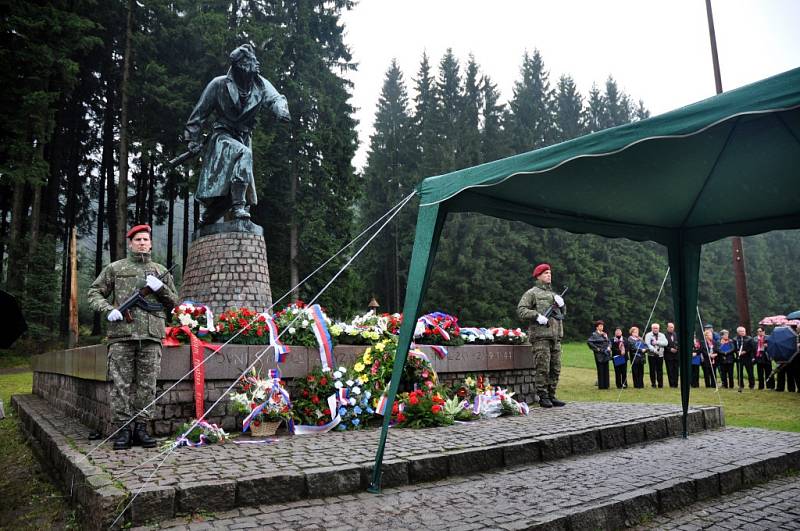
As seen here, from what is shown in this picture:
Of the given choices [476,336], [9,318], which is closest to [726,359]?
[476,336]

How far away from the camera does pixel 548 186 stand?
4.96 meters

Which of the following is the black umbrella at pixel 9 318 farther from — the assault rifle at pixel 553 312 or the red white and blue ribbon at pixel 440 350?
the assault rifle at pixel 553 312

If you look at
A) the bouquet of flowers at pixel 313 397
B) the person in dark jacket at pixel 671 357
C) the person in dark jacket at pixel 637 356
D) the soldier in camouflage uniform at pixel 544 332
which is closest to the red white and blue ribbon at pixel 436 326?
the soldier in camouflage uniform at pixel 544 332

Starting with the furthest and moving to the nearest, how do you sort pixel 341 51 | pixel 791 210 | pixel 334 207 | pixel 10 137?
pixel 341 51 < pixel 334 207 < pixel 10 137 < pixel 791 210

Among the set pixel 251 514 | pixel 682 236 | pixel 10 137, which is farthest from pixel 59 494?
pixel 10 137

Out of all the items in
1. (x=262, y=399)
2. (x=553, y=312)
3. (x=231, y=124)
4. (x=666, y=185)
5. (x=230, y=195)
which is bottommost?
(x=262, y=399)

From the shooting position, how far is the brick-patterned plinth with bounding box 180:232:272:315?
9148 mm

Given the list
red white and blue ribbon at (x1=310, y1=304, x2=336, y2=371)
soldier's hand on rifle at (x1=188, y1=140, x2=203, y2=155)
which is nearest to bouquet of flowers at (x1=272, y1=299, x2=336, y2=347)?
red white and blue ribbon at (x1=310, y1=304, x2=336, y2=371)

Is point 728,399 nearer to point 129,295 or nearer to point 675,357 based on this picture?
point 675,357

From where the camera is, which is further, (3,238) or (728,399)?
(3,238)

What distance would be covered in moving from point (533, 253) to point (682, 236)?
33927 mm

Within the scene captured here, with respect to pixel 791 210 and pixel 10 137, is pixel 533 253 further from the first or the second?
pixel 791 210

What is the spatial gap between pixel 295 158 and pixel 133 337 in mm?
22917

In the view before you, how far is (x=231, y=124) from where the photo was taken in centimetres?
1012
